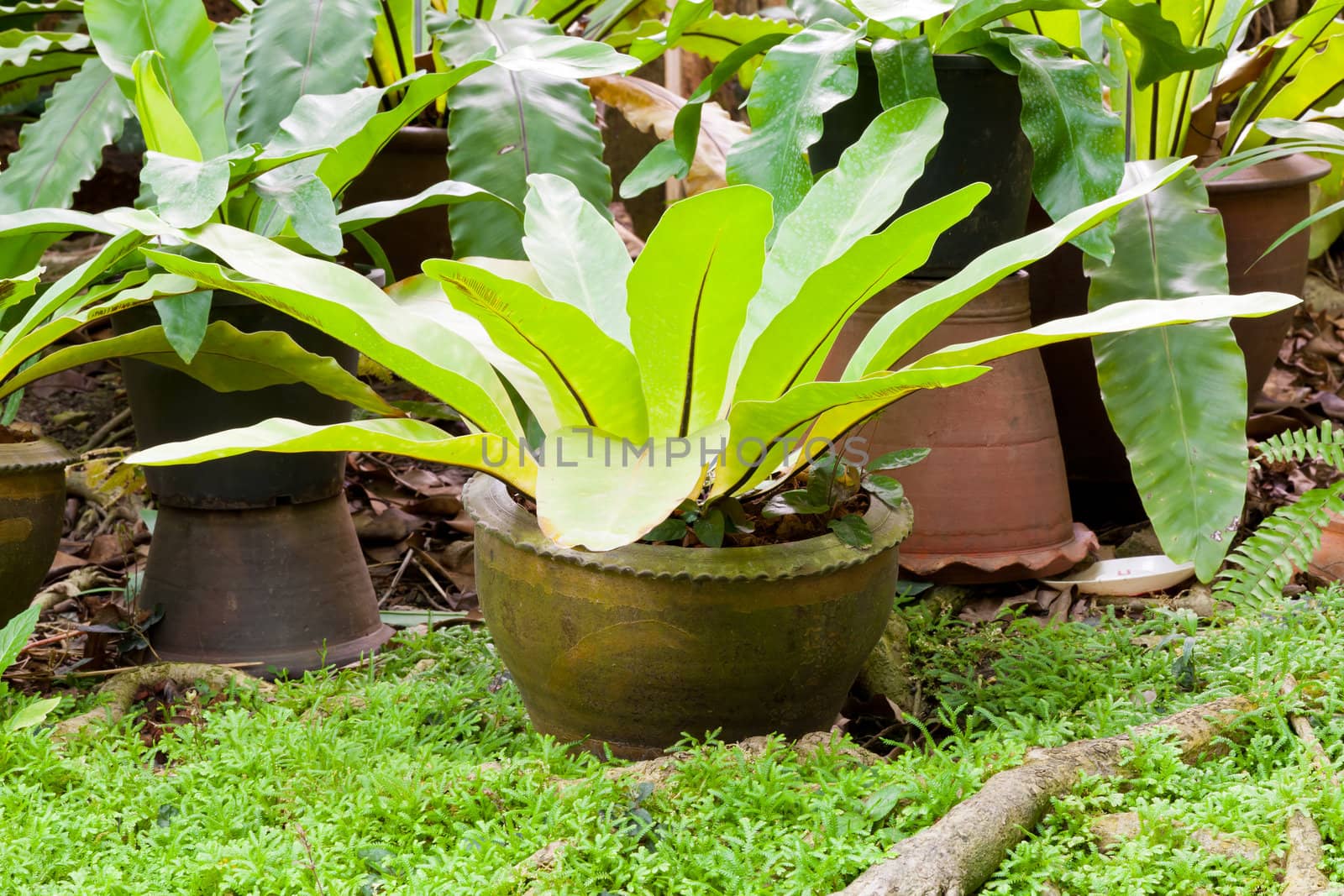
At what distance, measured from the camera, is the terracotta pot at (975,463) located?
1955 millimetres

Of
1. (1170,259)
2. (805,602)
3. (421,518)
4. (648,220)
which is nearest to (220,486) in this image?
(421,518)

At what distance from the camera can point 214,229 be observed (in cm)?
132

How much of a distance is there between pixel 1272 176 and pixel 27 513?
2144 mm

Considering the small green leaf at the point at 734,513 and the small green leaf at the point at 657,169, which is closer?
the small green leaf at the point at 734,513

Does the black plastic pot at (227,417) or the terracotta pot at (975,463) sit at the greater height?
the black plastic pot at (227,417)

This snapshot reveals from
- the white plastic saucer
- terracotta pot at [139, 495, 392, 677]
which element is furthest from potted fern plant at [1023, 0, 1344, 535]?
terracotta pot at [139, 495, 392, 677]

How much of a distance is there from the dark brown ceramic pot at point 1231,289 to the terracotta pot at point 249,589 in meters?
1.39

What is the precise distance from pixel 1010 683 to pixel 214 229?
1138mm

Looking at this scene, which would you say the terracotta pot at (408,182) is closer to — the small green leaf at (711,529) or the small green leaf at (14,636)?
the small green leaf at (14,636)

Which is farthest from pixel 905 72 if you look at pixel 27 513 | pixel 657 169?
pixel 27 513

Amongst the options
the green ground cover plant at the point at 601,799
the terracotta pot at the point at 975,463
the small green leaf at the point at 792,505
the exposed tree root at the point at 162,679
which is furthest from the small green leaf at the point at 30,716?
the terracotta pot at the point at 975,463

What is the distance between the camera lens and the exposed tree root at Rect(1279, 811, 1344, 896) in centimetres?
→ 102

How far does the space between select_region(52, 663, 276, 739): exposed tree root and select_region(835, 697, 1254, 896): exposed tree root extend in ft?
3.25

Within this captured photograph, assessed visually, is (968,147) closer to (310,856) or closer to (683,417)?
(683,417)
